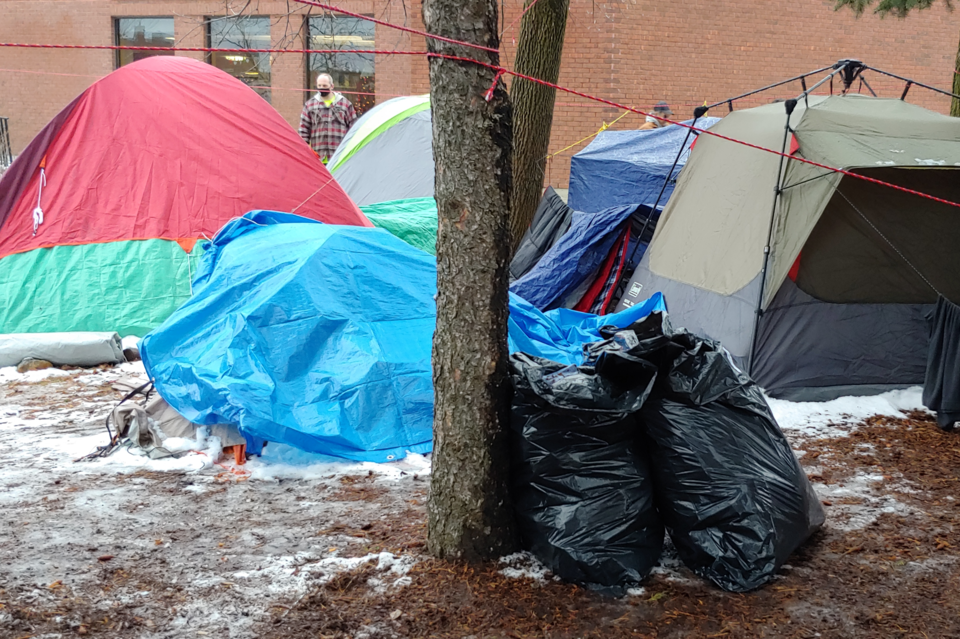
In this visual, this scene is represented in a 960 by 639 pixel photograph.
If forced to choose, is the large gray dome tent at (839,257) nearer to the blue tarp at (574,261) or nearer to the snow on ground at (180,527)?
the blue tarp at (574,261)

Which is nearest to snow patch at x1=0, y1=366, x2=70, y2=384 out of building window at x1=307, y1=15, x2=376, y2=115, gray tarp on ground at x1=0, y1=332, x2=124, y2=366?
gray tarp on ground at x1=0, y1=332, x2=124, y2=366

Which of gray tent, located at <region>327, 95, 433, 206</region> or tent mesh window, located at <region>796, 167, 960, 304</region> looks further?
gray tent, located at <region>327, 95, 433, 206</region>

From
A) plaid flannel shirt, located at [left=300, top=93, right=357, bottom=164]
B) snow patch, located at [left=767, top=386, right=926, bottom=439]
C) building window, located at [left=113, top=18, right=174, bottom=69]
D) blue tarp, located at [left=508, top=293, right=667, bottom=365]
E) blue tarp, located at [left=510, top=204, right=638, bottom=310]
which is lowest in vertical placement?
snow patch, located at [left=767, top=386, right=926, bottom=439]

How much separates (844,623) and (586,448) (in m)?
0.98

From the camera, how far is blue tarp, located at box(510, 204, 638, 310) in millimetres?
6457

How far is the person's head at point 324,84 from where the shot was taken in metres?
9.57

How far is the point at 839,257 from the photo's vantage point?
204 inches

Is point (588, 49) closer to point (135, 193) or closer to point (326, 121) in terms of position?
point (326, 121)

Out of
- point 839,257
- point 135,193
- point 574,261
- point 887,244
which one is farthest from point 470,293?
point 135,193

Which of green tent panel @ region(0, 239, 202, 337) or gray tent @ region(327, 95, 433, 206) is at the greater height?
gray tent @ region(327, 95, 433, 206)

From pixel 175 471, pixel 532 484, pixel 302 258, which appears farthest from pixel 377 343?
pixel 532 484

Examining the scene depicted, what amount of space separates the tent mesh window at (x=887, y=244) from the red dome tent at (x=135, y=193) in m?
3.70

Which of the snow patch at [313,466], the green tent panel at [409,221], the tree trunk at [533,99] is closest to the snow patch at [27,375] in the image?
the snow patch at [313,466]

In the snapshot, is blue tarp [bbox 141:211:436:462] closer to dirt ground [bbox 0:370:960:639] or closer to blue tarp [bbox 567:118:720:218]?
dirt ground [bbox 0:370:960:639]
